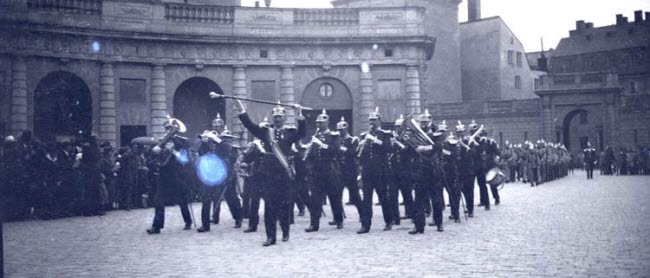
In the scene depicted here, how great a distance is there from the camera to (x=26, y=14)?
23172mm

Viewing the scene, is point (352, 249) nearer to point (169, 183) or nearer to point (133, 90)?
point (169, 183)

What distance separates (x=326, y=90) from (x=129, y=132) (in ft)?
30.3

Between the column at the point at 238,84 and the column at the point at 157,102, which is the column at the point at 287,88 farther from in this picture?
the column at the point at 157,102

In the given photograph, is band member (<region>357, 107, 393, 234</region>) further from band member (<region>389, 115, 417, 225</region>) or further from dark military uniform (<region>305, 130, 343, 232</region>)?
dark military uniform (<region>305, 130, 343, 232</region>)

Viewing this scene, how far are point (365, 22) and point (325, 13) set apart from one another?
2001 mm

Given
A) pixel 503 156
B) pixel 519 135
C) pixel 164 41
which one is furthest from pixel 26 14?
pixel 519 135

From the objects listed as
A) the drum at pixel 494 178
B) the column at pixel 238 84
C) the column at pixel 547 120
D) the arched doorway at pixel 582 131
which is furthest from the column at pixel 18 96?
the arched doorway at pixel 582 131

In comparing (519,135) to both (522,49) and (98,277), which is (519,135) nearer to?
(522,49)

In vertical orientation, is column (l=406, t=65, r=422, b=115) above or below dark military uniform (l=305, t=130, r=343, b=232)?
above

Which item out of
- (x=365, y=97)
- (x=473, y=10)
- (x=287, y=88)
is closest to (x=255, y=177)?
(x=287, y=88)

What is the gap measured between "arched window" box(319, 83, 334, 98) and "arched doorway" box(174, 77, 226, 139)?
4.69 metres

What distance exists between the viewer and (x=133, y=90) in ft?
85.4

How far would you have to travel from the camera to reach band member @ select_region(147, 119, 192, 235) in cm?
1247

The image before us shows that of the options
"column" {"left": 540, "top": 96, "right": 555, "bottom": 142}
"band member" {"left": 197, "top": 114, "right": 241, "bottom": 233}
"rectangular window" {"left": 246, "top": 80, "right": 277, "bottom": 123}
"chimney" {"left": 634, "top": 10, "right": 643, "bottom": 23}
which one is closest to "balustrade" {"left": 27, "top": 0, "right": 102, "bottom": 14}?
"rectangular window" {"left": 246, "top": 80, "right": 277, "bottom": 123}
